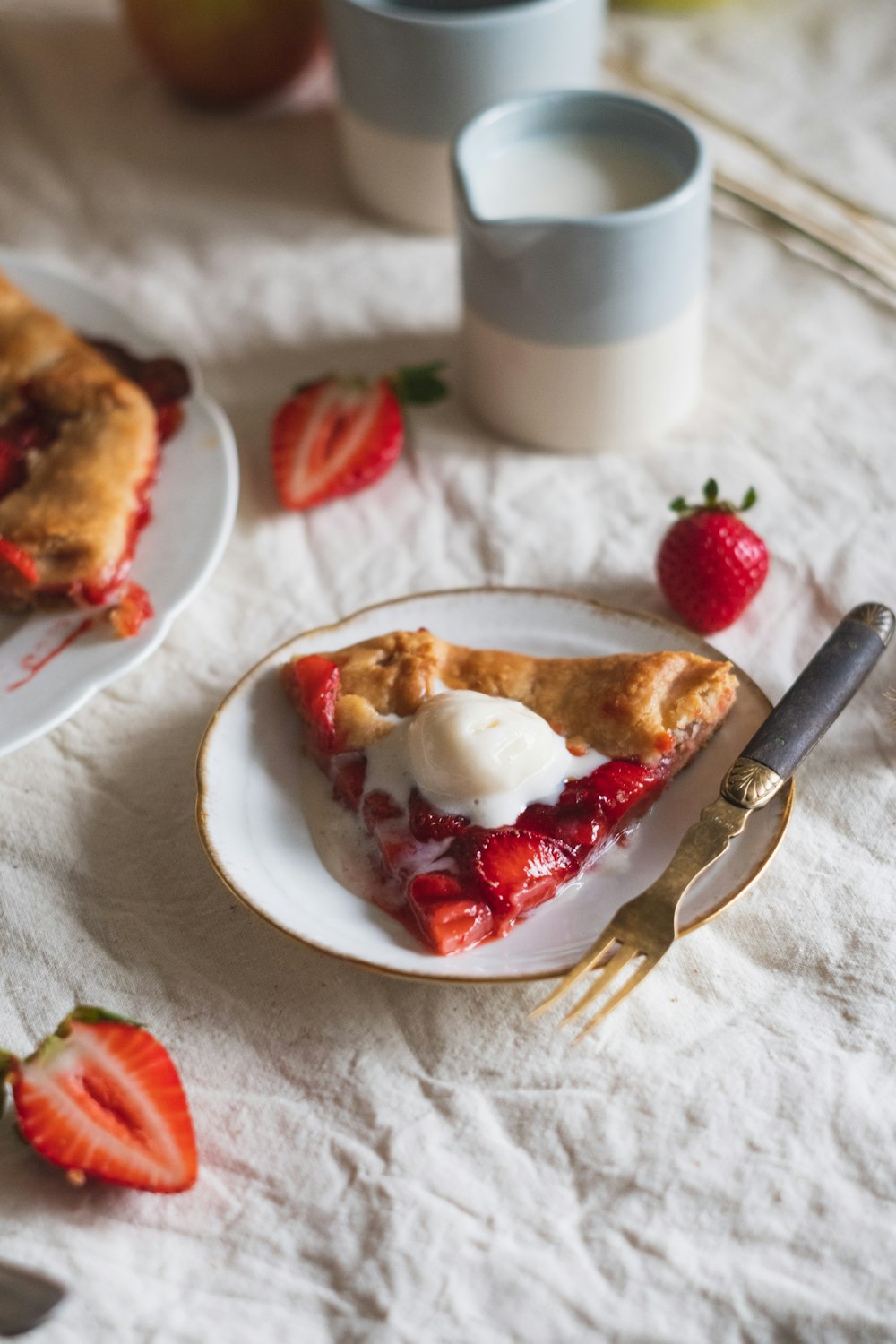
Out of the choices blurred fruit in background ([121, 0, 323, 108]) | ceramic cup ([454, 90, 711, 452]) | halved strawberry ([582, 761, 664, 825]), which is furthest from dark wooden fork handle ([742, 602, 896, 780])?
blurred fruit in background ([121, 0, 323, 108])

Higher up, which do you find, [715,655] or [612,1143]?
[715,655]

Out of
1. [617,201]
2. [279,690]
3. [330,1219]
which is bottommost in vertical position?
[330,1219]

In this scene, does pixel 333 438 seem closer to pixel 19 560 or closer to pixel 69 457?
pixel 69 457

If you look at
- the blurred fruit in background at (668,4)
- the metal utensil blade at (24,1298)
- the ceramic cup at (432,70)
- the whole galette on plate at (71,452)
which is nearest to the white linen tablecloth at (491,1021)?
the metal utensil blade at (24,1298)

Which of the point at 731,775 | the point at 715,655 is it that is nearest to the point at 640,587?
the point at 715,655

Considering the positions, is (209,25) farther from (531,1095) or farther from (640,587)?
(531,1095)

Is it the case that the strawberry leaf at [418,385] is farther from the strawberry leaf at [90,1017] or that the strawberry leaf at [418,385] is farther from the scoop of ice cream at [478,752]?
the strawberry leaf at [90,1017]
